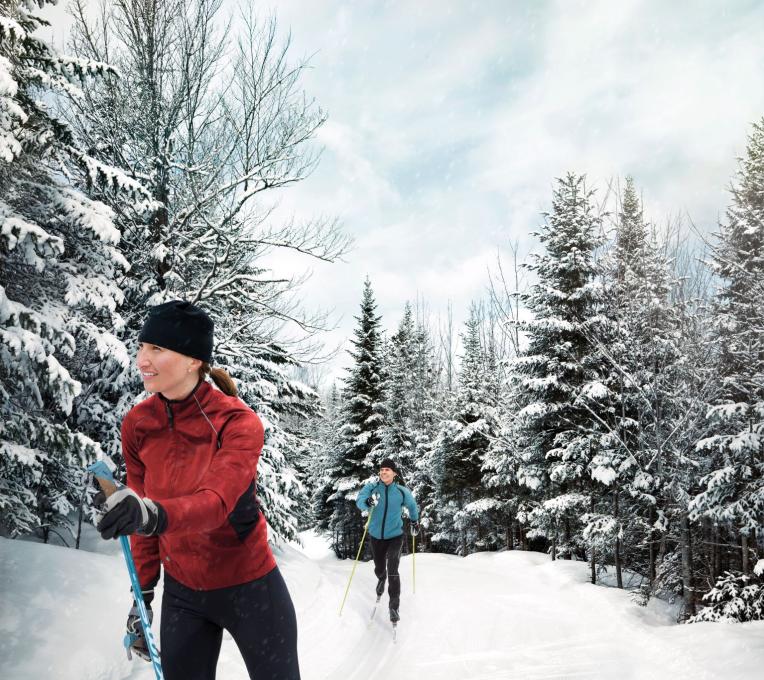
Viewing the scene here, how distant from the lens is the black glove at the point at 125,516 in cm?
135

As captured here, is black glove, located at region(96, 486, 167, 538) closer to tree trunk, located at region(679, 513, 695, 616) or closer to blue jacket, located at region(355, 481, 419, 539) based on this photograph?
blue jacket, located at region(355, 481, 419, 539)

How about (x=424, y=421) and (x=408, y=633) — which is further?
(x=424, y=421)

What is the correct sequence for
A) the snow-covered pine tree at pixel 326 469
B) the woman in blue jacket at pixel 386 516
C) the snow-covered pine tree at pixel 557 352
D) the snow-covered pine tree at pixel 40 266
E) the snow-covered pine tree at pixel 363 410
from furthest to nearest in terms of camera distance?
the snow-covered pine tree at pixel 326 469
the snow-covered pine tree at pixel 363 410
the snow-covered pine tree at pixel 557 352
the woman in blue jacket at pixel 386 516
the snow-covered pine tree at pixel 40 266

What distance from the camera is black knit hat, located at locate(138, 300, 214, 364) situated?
2.13 m

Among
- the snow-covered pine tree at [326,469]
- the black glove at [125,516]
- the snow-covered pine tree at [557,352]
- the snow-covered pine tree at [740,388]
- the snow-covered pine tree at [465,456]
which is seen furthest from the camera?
the snow-covered pine tree at [326,469]

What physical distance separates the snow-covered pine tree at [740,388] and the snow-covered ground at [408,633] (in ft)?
8.15

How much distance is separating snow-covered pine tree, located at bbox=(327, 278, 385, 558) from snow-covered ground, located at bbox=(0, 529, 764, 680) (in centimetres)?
1493

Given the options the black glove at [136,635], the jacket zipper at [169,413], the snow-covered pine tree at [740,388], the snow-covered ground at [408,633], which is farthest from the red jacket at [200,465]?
the snow-covered pine tree at [740,388]

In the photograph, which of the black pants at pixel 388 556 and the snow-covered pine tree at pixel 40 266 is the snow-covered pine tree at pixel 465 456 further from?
the snow-covered pine tree at pixel 40 266

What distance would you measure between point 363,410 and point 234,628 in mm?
23870

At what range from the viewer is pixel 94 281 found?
6395 millimetres

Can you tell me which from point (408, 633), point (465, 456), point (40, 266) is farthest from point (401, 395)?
point (40, 266)

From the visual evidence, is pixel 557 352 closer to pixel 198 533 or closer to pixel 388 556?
pixel 388 556

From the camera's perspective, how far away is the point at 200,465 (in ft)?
6.84
